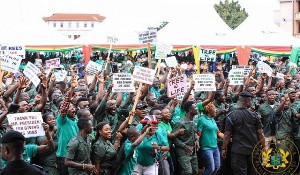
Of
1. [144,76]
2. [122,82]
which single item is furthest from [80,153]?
[122,82]

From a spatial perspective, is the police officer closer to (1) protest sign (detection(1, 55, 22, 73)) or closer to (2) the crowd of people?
(2) the crowd of people

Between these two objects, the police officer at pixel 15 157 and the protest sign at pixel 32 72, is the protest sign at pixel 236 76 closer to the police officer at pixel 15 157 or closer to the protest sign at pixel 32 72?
the protest sign at pixel 32 72

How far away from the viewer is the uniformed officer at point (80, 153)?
8.41 m

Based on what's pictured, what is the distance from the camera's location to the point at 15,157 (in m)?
5.55

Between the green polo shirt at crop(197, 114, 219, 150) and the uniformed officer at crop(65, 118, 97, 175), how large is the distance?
3.19 m

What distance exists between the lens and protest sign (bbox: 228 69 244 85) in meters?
13.9

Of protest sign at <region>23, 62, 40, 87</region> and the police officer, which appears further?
protest sign at <region>23, 62, 40, 87</region>

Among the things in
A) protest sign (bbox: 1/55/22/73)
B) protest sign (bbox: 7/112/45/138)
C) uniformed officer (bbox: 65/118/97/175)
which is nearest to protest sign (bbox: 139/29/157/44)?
protest sign (bbox: 1/55/22/73)

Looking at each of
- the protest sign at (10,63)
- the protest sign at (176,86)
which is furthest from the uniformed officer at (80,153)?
the protest sign at (10,63)

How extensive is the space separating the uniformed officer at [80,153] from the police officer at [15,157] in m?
2.74

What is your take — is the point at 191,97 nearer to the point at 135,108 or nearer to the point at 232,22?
the point at 135,108

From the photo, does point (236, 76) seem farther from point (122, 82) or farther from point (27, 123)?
point (27, 123)

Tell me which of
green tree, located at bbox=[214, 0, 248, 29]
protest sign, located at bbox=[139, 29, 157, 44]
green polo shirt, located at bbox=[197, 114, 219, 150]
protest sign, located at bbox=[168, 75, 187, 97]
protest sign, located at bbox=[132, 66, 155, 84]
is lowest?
green polo shirt, located at bbox=[197, 114, 219, 150]

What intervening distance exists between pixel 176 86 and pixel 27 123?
4108mm
